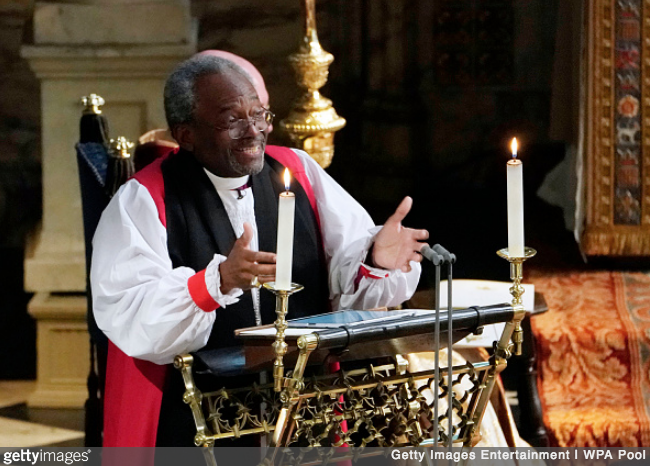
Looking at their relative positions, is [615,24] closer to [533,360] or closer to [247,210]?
[533,360]

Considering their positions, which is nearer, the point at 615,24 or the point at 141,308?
the point at 141,308

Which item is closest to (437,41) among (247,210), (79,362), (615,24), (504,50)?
(504,50)

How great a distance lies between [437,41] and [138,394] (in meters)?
5.49

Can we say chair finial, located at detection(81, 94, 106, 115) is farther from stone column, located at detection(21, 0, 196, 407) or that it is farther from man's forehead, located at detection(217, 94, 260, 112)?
man's forehead, located at detection(217, 94, 260, 112)

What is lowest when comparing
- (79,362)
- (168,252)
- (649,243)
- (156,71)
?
(79,362)

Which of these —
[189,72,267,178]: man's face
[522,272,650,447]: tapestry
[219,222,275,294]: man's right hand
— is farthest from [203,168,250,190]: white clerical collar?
[522,272,650,447]: tapestry

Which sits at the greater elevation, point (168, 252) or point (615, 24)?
point (615, 24)

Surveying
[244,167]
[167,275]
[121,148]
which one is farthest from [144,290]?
[121,148]

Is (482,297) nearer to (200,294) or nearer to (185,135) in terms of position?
(185,135)

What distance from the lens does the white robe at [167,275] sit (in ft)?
10.1

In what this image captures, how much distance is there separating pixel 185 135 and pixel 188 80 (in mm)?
170

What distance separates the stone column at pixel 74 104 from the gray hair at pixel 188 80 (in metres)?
2.12

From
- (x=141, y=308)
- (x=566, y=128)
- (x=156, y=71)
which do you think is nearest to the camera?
(x=141, y=308)

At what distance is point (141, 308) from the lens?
10.2ft
